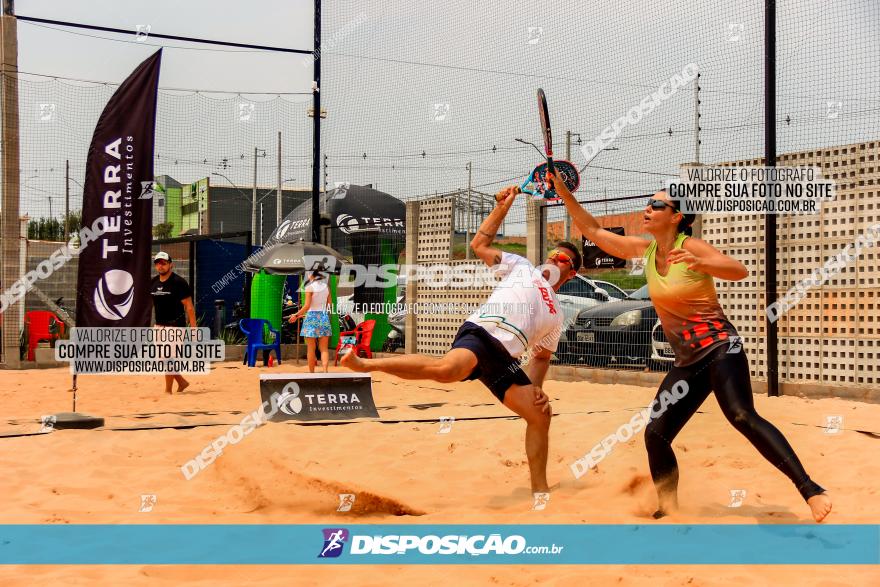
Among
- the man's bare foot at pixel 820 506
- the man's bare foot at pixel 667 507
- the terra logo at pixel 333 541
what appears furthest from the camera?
the man's bare foot at pixel 667 507

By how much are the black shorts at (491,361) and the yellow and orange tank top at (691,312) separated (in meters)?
0.96

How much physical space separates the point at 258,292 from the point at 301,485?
36.2 ft

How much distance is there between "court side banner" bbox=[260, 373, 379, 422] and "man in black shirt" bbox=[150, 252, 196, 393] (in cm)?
333

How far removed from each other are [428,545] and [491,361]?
1236 millimetres

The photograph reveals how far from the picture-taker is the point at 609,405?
28.6 ft

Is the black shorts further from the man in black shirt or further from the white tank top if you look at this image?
the white tank top

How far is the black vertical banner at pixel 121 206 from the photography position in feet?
25.9

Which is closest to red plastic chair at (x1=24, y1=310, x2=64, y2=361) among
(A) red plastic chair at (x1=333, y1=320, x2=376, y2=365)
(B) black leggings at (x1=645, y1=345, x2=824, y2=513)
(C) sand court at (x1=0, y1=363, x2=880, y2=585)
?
(A) red plastic chair at (x1=333, y1=320, x2=376, y2=365)

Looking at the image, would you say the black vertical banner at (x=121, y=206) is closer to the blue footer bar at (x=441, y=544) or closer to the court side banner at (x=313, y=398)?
the court side banner at (x=313, y=398)

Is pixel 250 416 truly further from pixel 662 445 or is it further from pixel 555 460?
pixel 662 445

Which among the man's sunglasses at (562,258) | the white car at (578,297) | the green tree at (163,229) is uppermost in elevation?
the green tree at (163,229)

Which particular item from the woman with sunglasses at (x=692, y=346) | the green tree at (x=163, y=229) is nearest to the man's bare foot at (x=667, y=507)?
the woman with sunglasses at (x=692, y=346)
